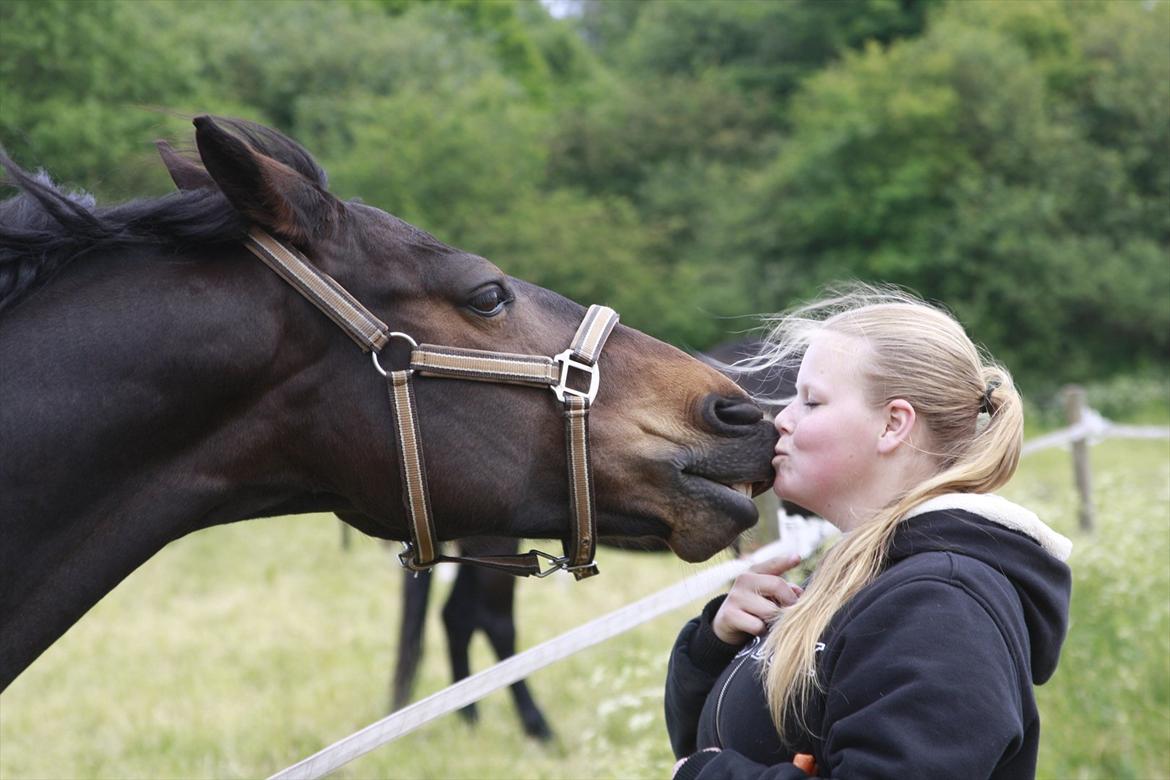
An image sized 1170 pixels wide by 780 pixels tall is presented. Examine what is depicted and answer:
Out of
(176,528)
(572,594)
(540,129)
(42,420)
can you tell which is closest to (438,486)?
(176,528)

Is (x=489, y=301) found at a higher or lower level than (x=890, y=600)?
higher

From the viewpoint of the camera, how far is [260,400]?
197 cm

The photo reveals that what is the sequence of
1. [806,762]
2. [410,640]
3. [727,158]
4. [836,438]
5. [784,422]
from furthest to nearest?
[727,158] < [410,640] < [784,422] < [836,438] < [806,762]

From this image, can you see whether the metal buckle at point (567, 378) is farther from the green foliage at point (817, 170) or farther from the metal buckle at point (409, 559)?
the green foliage at point (817, 170)

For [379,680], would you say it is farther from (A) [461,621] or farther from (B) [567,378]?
(B) [567,378]

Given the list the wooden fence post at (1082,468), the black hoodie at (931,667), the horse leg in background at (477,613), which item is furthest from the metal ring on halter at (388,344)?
the wooden fence post at (1082,468)

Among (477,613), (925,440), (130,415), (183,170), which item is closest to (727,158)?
(477,613)

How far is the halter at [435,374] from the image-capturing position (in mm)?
1961

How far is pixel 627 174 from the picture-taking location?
32156mm

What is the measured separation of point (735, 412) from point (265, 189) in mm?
928

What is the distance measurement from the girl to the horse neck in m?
0.84

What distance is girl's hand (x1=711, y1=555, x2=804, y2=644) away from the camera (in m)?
1.85

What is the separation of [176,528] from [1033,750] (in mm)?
→ 1434

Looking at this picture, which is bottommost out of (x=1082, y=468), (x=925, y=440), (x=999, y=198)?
(x=999, y=198)
